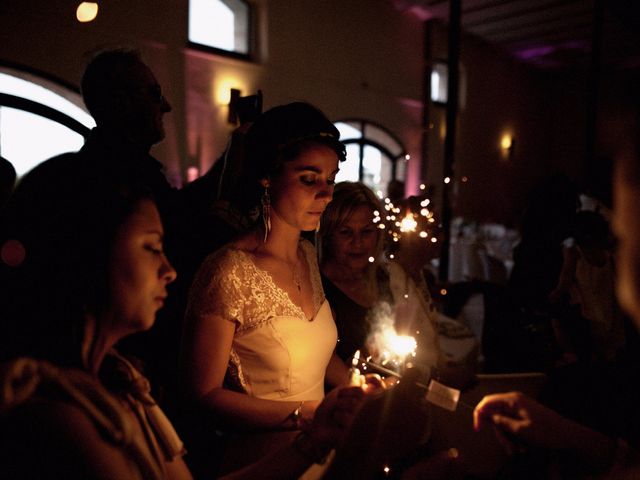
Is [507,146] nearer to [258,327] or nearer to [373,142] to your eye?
[373,142]

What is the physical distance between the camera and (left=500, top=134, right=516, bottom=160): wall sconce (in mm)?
13913

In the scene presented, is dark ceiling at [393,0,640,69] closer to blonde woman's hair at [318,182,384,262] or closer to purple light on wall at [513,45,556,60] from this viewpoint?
purple light on wall at [513,45,556,60]

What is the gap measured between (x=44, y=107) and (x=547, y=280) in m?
5.37

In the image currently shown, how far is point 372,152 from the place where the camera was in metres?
10.4

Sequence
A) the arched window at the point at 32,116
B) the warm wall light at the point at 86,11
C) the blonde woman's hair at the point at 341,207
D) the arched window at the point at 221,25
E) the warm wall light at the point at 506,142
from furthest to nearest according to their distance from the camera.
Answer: the warm wall light at the point at 506,142, the arched window at the point at 221,25, the arched window at the point at 32,116, the warm wall light at the point at 86,11, the blonde woman's hair at the point at 341,207

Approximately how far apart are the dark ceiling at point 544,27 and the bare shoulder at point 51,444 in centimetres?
968

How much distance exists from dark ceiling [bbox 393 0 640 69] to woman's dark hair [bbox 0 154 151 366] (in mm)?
9453

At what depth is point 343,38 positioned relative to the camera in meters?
9.05

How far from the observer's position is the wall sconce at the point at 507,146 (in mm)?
13913

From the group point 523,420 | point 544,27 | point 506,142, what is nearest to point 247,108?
point 523,420

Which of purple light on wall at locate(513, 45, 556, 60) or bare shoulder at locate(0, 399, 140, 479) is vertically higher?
purple light on wall at locate(513, 45, 556, 60)

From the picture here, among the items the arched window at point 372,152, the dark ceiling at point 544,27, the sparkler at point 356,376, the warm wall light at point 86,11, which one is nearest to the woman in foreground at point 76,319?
the sparkler at point 356,376

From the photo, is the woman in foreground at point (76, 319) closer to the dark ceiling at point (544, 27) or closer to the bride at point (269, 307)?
the bride at point (269, 307)

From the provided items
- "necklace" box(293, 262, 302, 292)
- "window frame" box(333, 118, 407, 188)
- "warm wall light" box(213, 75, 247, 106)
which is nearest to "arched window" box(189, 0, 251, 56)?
"warm wall light" box(213, 75, 247, 106)
